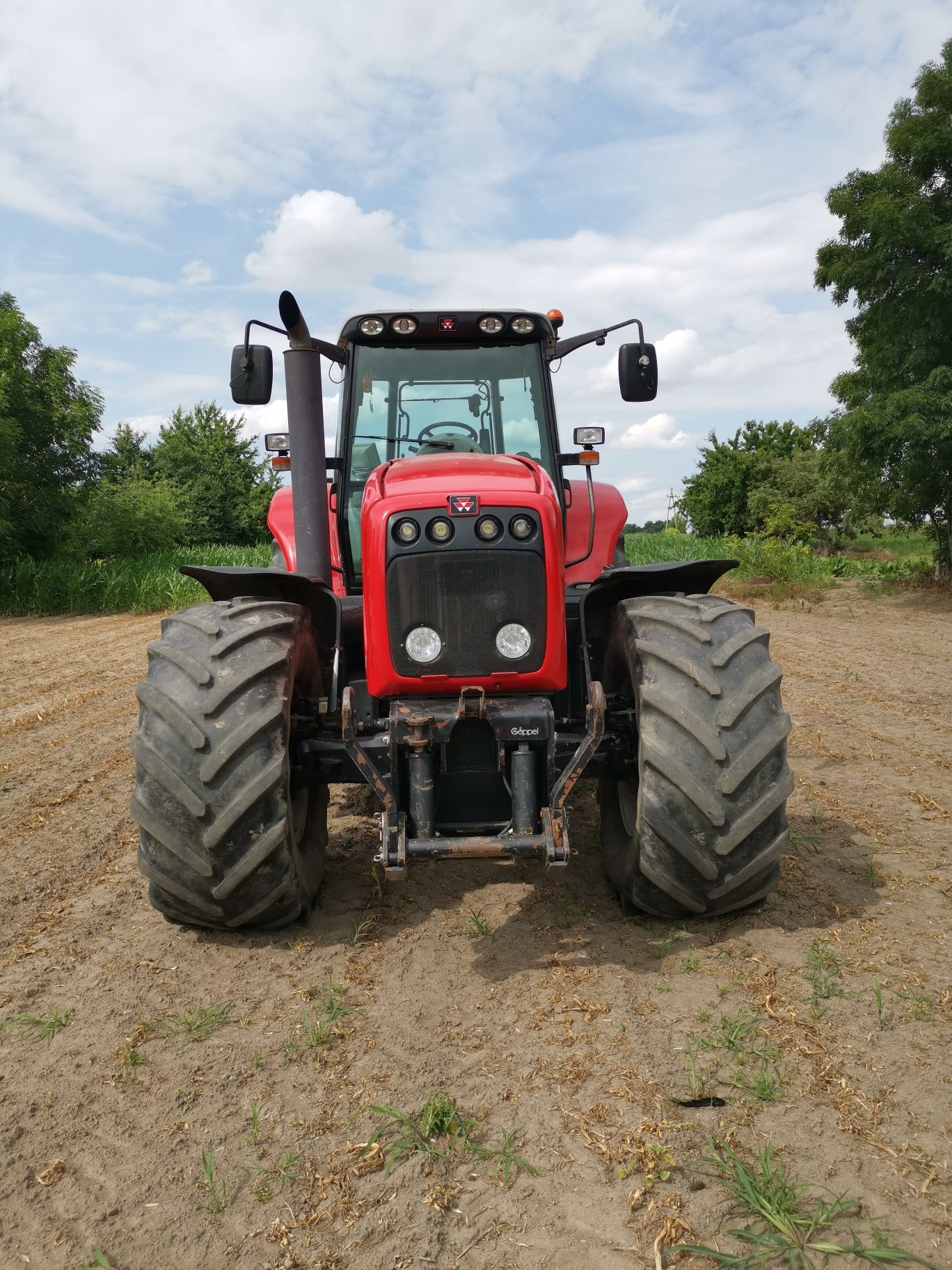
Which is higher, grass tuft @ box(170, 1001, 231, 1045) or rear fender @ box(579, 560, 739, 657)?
rear fender @ box(579, 560, 739, 657)

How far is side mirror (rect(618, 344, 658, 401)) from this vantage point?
4.44 metres

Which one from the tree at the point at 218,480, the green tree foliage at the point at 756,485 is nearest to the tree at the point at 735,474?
the green tree foliage at the point at 756,485

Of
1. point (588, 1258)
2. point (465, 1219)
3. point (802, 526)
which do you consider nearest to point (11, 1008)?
point (465, 1219)

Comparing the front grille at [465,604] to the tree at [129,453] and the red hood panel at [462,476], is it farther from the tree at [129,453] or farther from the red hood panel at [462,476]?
the tree at [129,453]

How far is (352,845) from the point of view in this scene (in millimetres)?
4656

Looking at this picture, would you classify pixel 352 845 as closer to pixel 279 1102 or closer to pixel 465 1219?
pixel 279 1102

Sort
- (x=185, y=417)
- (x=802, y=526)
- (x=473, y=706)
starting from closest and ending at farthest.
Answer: (x=473, y=706)
(x=802, y=526)
(x=185, y=417)

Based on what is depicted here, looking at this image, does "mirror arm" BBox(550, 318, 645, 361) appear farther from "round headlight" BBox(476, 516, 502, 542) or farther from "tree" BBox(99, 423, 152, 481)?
"tree" BBox(99, 423, 152, 481)

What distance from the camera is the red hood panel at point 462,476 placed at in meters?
3.48

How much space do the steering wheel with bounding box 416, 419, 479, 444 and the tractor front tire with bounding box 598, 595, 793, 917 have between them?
1741 mm

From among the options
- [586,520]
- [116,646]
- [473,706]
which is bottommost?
[116,646]

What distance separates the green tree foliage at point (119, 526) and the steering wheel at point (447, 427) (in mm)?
18414

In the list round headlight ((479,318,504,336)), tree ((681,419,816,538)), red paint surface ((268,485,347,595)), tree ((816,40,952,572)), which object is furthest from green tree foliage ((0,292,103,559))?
tree ((681,419,816,538))

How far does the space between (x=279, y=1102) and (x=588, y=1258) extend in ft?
3.07
